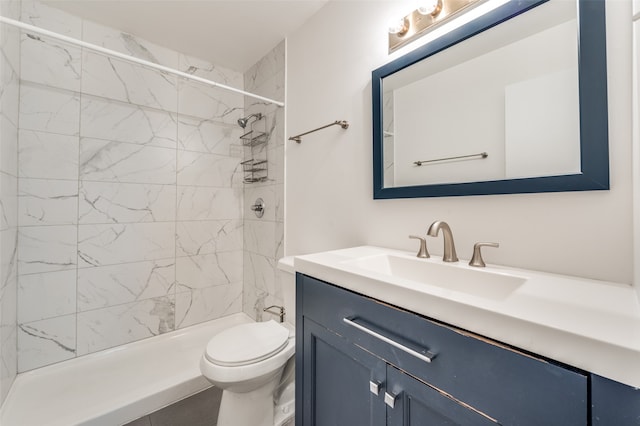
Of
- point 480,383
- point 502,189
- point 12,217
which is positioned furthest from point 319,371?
point 12,217

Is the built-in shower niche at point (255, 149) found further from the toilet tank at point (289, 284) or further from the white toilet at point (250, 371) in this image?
the white toilet at point (250, 371)

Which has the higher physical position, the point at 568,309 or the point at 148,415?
the point at 568,309

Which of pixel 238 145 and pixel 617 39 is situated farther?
pixel 238 145

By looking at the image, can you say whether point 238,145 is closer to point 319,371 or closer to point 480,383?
point 319,371

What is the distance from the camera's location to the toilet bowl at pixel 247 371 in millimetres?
1203

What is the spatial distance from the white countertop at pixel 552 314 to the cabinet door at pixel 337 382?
21 cm

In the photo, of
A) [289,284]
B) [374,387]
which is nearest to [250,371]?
[289,284]

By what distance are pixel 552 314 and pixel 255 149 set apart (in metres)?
2.28

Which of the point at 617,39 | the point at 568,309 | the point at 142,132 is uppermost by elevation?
the point at 142,132

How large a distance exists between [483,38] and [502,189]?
1.87 feet

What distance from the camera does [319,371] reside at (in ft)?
3.10

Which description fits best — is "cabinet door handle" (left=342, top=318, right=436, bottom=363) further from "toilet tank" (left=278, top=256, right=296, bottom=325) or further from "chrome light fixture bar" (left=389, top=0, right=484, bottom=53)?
"chrome light fixture bar" (left=389, top=0, right=484, bottom=53)

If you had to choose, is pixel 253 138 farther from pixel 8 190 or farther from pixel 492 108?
pixel 492 108

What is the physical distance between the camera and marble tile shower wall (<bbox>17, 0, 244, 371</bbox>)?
5.50 feet
